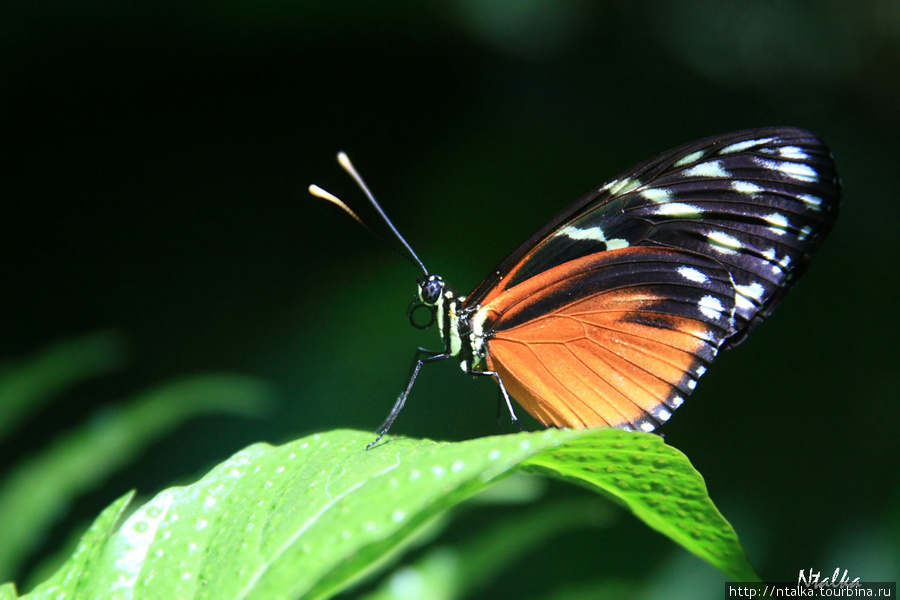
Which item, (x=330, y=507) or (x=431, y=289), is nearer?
(x=330, y=507)

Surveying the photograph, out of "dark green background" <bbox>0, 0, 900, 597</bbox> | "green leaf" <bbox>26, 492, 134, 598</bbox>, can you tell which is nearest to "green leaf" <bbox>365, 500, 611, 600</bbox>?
"green leaf" <bbox>26, 492, 134, 598</bbox>

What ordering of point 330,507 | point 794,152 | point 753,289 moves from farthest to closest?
point 753,289, point 794,152, point 330,507

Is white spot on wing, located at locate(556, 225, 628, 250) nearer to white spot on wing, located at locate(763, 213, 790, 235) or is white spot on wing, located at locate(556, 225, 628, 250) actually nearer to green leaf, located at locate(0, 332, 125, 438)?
white spot on wing, located at locate(763, 213, 790, 235)

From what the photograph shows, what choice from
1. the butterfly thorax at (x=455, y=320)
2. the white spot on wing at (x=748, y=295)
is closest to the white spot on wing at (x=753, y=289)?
the white spot on wing at (x=748, y=295)

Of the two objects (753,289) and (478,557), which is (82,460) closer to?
(478,557)

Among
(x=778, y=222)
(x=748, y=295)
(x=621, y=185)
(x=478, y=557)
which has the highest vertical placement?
(x=621, y=185)

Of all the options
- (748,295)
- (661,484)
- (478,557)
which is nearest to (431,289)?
(478,557)

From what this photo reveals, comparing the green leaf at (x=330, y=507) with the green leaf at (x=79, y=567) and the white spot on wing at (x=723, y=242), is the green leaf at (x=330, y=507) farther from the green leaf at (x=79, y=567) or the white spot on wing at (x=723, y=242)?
the white spot on wing at (x=723, y=242)
